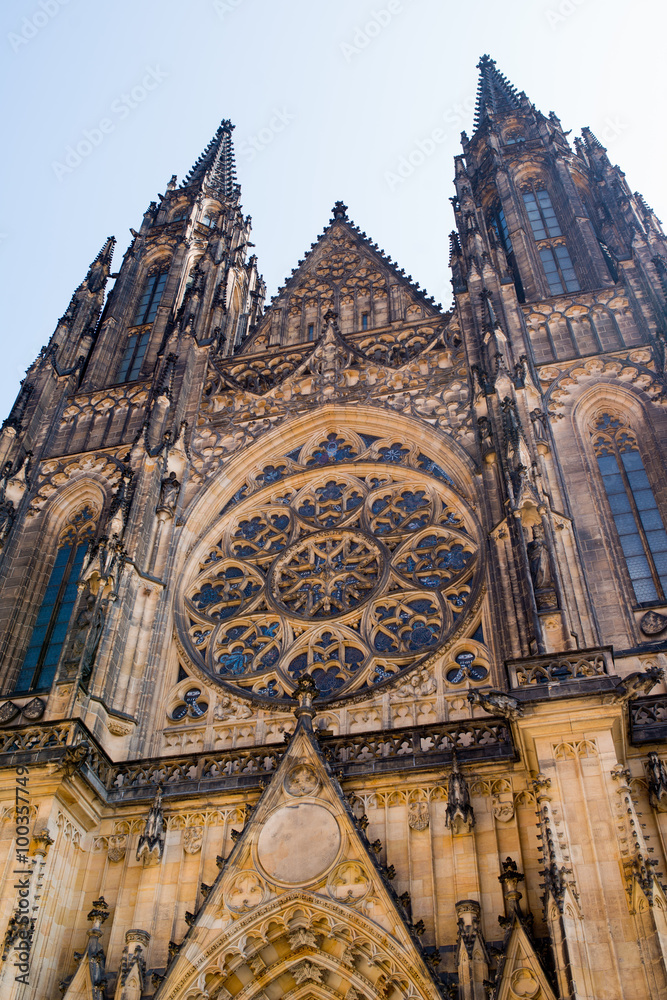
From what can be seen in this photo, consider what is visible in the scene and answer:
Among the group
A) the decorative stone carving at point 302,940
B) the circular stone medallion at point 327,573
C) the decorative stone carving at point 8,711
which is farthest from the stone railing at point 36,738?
the circular stone medallion at point 327,573

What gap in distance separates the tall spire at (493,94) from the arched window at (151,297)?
991 cm

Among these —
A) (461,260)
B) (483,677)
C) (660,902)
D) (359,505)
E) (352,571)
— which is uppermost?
(461,260)

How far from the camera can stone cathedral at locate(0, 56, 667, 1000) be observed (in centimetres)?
1038

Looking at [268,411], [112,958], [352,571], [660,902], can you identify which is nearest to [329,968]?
[112,958]

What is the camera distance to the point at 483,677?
13.2m

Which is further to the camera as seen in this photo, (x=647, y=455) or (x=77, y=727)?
(x=647, y=455)

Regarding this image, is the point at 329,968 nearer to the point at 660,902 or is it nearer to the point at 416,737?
the point at 416,737

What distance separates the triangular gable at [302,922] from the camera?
10.2 meters

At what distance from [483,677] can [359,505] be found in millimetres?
4164

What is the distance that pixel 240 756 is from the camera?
496 inches

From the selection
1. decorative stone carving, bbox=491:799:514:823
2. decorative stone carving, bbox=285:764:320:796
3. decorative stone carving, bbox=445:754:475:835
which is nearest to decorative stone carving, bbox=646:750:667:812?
decorative stone carving, bbox=491:799:514:823

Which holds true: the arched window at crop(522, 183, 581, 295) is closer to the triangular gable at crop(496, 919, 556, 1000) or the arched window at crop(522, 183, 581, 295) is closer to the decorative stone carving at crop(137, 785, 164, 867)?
the decorative stone carving at crop(137, 785, 164, 867)

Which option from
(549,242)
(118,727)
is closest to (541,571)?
(118,727)

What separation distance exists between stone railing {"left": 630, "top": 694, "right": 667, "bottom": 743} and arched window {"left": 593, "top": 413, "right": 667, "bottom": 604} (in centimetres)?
229
